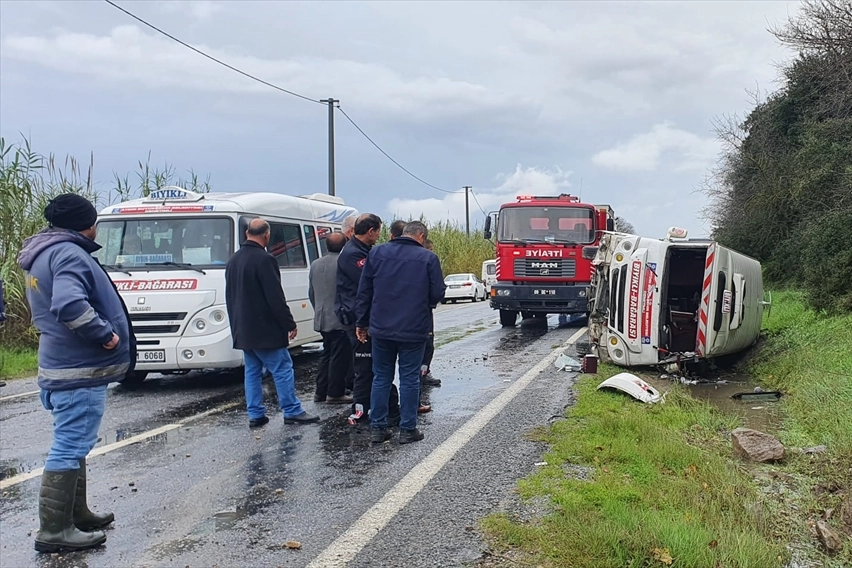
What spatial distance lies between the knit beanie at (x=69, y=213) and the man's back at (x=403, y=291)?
2371 mm

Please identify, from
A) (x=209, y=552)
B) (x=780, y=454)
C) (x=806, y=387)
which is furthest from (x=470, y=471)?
(x=806, y=387)

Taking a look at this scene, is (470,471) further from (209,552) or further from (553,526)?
(209,552)

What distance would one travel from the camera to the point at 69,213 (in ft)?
13.5

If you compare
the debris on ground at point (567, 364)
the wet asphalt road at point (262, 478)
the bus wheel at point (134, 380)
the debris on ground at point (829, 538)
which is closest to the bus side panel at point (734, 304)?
the debris on ground at point (567, 364)

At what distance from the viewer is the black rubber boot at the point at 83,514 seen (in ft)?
13.8

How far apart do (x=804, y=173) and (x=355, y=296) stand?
18.6 meters

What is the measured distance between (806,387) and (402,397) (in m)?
4.93

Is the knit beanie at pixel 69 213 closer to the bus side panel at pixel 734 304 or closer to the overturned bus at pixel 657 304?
the overturned bus at pixel 657 304

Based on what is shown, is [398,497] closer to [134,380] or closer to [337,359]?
[337,359]

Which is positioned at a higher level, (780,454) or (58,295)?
(58,295)

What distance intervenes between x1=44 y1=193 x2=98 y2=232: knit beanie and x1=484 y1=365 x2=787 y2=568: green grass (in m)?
2.89

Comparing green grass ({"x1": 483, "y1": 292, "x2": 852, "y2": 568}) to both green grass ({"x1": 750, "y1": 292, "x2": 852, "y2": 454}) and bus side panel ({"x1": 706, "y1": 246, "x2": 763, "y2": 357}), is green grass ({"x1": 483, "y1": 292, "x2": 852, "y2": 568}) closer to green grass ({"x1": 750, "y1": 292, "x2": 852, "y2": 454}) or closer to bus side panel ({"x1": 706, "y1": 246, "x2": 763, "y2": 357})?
green grass ({"x1": 750, "y1": 292, "x2": 852, "y2": 454})

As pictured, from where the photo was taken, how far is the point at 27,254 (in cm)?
402

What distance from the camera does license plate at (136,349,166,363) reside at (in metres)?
8.40
